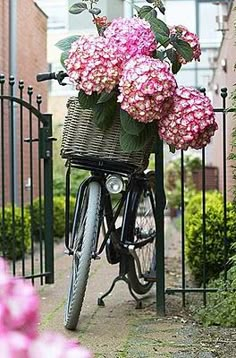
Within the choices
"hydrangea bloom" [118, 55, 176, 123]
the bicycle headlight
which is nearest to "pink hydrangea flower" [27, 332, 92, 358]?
"hydrangea bloom" [118, 55, 176, 123]

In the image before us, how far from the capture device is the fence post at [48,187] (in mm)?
4973

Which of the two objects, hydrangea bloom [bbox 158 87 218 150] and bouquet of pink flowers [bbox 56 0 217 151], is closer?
bouquet of pink flowers [bbox 56 0 217 151]

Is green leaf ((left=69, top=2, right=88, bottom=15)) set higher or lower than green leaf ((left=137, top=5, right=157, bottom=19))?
→ higher

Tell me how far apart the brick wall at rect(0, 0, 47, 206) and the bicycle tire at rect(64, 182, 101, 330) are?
5036mm

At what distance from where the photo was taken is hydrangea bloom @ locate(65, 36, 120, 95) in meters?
3.18

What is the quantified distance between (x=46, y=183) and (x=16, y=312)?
420cm

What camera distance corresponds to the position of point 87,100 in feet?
11.2

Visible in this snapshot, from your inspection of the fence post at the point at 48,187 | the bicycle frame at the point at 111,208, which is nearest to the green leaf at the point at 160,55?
the bicycle frame at the point at 111,208

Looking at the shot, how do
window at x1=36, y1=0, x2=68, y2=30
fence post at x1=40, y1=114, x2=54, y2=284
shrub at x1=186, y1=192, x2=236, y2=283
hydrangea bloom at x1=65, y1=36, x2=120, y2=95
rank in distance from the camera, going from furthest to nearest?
window at x1=36, y1=0, x2=68, y2=30 → shrub at x1=186, y1=192, x2=236, y2=283 → fence post at x1=40, y1=114, x2=54, y2=284 → hydrangea bloom at x1=65, y1=36, x2=120, y2=95

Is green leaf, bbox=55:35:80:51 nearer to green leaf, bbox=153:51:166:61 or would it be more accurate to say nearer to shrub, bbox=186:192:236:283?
green leaf, bbox=153:51:166:61

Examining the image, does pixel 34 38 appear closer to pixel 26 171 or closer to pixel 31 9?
pixel 31 9

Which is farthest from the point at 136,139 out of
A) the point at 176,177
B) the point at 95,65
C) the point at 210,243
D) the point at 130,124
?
the point at 176,177

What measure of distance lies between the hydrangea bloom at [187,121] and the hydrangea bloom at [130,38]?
0.27 metres

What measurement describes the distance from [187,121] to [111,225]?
885 mm
